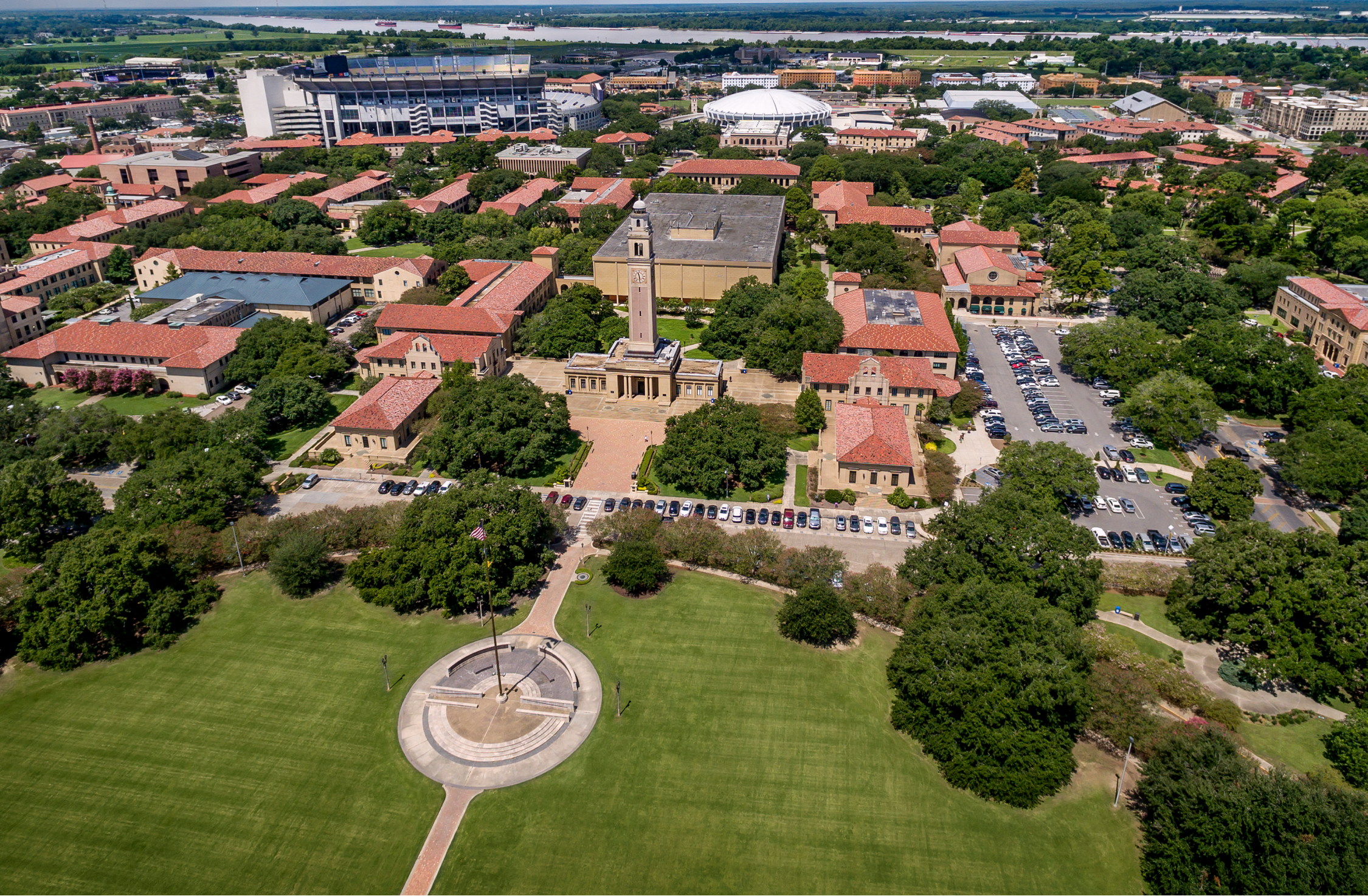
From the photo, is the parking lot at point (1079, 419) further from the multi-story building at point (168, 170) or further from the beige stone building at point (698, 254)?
the multi-story building at point (168, 170)

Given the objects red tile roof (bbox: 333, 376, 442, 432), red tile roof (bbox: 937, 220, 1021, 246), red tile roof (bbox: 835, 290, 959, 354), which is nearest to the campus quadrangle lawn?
red tile roof (bbox: 333, 376, 442, 432)

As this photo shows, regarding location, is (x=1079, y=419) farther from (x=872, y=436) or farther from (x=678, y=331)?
(x=678, y=331)

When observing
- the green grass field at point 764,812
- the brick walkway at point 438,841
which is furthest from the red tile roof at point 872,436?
the brick walkway at point 438,841

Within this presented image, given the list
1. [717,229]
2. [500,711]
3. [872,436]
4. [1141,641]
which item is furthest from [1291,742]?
[717,229]

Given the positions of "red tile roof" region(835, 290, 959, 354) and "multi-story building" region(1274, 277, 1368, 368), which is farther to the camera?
"multi-story building" region(1274, 277, 1368, 368)

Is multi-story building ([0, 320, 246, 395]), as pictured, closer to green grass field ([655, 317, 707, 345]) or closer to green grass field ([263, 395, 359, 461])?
green grass field ([263, 395, 359, 461])
